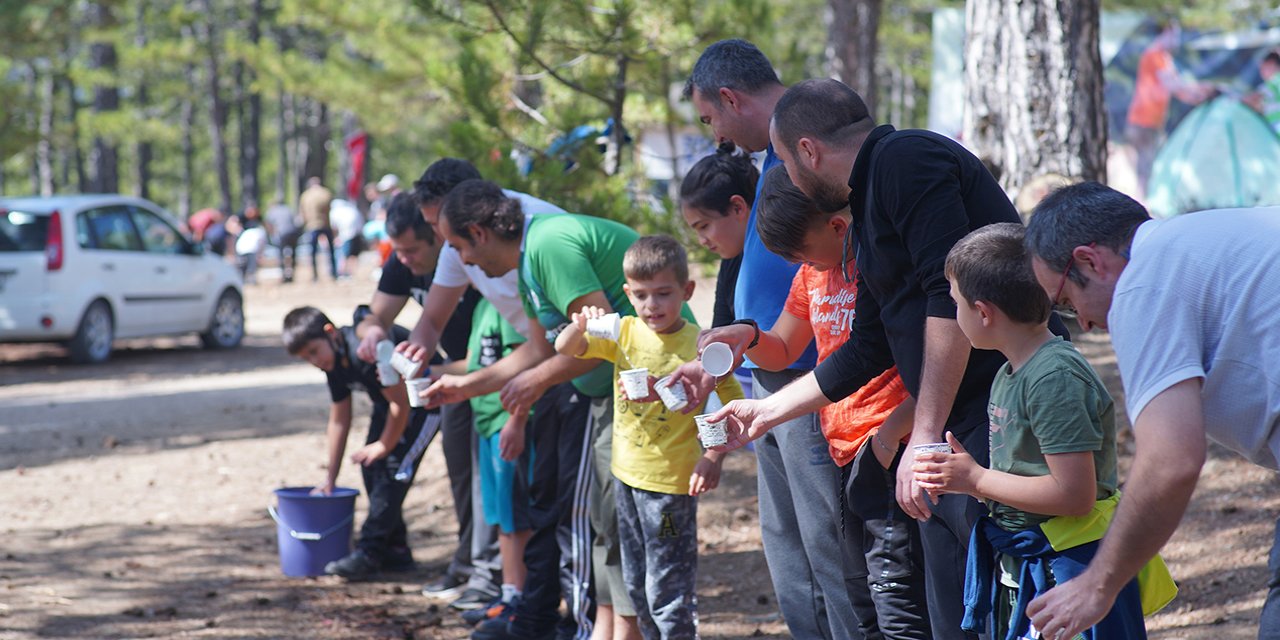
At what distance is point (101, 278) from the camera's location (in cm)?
1273

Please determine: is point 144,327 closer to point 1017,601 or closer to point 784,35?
point 1017,601

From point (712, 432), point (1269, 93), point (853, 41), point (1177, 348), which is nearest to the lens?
point (1177, 348)

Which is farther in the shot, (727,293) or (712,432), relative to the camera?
(727,293)

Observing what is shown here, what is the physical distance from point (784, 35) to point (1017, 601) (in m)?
29.6

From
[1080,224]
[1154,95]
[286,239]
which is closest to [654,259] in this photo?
[1080,224]

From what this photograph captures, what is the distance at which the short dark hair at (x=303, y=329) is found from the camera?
5.77 metres

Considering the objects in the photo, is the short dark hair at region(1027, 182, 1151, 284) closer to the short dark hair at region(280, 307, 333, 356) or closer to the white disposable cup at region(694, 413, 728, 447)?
the white disposable cup at region(694, 413, 728, 447)

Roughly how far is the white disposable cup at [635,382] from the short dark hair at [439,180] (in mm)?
1628

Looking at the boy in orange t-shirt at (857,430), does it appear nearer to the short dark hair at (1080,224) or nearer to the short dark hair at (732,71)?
the short dark hair at (732,71)

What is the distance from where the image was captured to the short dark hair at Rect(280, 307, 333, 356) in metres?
5.77

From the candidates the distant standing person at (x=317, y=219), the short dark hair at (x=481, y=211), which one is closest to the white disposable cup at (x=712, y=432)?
the short dark hair at (x=481, y=211)

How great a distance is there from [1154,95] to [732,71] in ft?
50.9

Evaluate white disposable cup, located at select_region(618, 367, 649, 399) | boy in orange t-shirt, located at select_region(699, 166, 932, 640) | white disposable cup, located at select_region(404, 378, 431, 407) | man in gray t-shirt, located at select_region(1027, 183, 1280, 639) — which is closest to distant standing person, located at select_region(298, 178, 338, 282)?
white disposable cup, located at select_region(404, 378, 431, 407)

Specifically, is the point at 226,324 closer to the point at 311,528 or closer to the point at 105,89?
the point at 311,528
